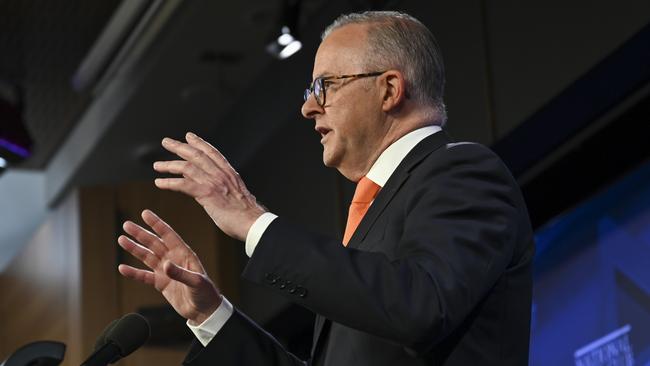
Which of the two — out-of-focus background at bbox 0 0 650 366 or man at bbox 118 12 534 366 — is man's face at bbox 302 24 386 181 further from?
out-of-focus background at bbox 0 0 650 366

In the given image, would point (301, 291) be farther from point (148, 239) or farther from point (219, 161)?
point (148, 239)

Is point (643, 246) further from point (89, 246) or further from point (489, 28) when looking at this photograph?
point (89, 246)

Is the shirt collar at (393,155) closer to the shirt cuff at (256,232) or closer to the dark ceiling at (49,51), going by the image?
the shirt cuff at (256,232)

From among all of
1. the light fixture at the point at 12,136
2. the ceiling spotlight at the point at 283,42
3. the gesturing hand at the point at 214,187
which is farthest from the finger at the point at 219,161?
the light fixture at the point at 12,136

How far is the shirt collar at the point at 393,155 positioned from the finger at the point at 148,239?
347mm

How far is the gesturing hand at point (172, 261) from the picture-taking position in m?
1.95

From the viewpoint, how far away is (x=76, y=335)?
585cm

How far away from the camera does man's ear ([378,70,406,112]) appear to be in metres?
1.95

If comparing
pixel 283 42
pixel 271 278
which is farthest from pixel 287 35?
pixel 271 278

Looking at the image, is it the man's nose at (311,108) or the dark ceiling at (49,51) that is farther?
the dark ceiling at (49,51)

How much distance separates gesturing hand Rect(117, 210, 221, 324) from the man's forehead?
1.15ft

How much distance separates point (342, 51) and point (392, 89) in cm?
11

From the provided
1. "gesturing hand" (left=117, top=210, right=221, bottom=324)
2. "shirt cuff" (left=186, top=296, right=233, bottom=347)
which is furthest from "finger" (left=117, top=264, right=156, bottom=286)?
"shirt cuff" (left=186, top=296, right=233, bottom=347)

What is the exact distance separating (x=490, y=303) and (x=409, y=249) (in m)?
0.15
